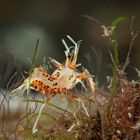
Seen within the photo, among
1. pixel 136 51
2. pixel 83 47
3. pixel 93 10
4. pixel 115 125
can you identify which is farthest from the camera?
pixel 93 10

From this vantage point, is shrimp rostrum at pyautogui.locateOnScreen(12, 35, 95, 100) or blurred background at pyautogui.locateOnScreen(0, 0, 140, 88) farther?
blurred background at pyautogui.locateOnScreen(0, 0, 140, 88)

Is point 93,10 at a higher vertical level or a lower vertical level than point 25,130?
lower

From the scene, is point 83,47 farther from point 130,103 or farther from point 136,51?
point 130,103

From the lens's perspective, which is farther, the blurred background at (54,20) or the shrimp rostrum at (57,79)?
the blurred background at (54,20)

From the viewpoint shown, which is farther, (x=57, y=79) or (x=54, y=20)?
(x=54, y=20)

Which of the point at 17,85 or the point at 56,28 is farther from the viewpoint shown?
the point at 56,28

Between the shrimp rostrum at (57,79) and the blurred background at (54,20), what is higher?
the shrimp rostrum at (57,79)

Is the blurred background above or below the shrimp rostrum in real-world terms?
below

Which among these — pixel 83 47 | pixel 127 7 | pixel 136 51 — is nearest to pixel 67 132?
pixel 136 51

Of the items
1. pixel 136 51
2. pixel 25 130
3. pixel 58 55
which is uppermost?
pixel 25 130

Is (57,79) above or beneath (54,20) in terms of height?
above

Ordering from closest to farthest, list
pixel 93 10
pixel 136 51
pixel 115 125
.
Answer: pixel 115 125 → pixel 136 51 → pixel 93 10
